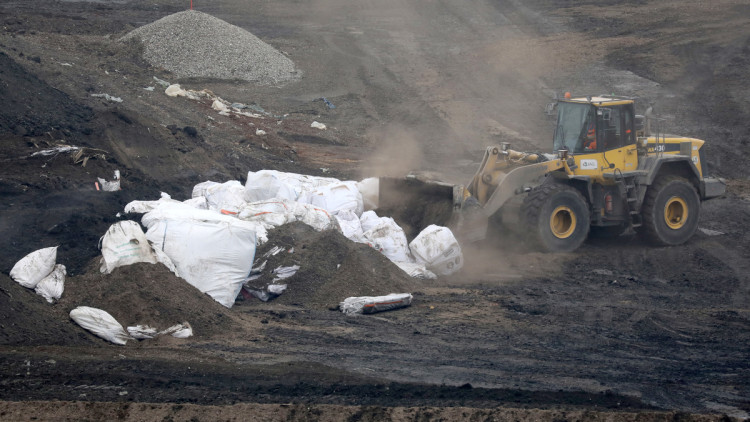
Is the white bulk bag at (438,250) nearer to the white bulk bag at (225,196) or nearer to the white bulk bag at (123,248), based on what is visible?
the white bulk bag at (225,196)

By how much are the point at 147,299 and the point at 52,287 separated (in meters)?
1.01

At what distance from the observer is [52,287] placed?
730 cm

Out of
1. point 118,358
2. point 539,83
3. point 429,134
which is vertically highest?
point 539,83

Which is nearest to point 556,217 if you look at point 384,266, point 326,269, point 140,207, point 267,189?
point 384,266

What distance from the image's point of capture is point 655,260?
11039 mm

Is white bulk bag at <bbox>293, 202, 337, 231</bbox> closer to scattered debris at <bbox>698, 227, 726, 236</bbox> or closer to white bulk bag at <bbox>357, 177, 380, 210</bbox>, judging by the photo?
white bulk bag at <bbox>357, 177, 380, 210</bbox>

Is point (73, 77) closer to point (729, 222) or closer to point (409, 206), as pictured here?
point (409, 206)

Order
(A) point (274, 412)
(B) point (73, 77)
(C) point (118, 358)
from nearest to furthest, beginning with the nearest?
1. (A) point (274, 412)
2. (C) point (118, 358)
3. (B) point (73, 77)

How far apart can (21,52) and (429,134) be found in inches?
425

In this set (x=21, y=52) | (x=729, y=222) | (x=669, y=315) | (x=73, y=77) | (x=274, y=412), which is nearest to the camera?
(x=274, y=412)

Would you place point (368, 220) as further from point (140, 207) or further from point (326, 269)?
point (140, 207)

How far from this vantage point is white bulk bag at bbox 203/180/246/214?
10531 mm

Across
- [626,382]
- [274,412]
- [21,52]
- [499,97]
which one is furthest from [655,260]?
[21,52]

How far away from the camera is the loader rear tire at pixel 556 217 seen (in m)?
10.5
